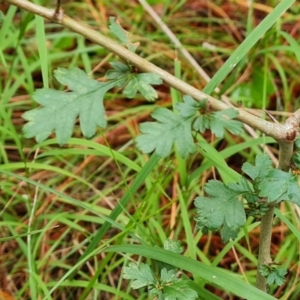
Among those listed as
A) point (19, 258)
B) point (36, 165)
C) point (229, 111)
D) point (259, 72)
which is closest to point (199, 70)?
point (259, 72)

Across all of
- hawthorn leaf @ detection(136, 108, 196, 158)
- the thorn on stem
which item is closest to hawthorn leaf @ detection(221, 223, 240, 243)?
hawthorn leaf @ detection(136, 108, 196, 158)

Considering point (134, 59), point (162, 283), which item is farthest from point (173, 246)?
point (134, 59)

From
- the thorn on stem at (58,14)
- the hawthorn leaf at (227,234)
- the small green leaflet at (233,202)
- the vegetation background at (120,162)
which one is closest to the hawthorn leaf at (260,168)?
the small green leaflet at (233,202)

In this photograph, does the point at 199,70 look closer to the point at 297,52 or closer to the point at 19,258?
the point at 297,52

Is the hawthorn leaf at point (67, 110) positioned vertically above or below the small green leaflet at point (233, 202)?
above

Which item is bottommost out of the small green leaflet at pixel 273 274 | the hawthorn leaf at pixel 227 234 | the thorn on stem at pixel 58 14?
the small green leaflet at pixel 273 274

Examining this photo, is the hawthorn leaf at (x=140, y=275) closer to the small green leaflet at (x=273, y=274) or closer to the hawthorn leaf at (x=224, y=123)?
the small green leaflet at (x=273, y=274)
